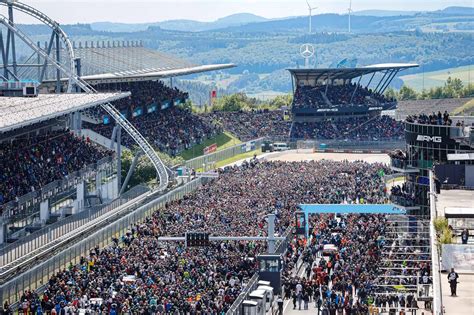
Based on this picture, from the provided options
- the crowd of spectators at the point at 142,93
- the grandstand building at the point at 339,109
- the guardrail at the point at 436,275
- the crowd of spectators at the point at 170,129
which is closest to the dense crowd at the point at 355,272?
the guardrail at the point at 436,275

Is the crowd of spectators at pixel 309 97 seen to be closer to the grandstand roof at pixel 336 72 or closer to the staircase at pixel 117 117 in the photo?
the grandstand roof at pixel 336 72

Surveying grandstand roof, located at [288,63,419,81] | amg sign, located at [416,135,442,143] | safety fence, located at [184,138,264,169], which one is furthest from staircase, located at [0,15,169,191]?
grandstand roof, located at [288,63,419,81]

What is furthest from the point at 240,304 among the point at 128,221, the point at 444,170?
the point at 128,221

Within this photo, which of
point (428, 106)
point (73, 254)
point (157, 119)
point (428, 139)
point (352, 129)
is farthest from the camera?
point (428, 106)

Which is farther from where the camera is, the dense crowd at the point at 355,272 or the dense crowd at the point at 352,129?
the dense crowd at the point at 352,129

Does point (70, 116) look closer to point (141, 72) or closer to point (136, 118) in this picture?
point (136, 118)

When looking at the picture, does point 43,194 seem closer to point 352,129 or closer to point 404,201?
point 404,201

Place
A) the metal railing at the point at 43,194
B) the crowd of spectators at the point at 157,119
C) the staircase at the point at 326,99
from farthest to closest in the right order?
the staircase at the point at 326,99 → the crowd of spectators at the point at 157,119 → the metal railing at the point at 43,194

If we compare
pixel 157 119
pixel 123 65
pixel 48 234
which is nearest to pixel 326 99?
pixel 123 65
